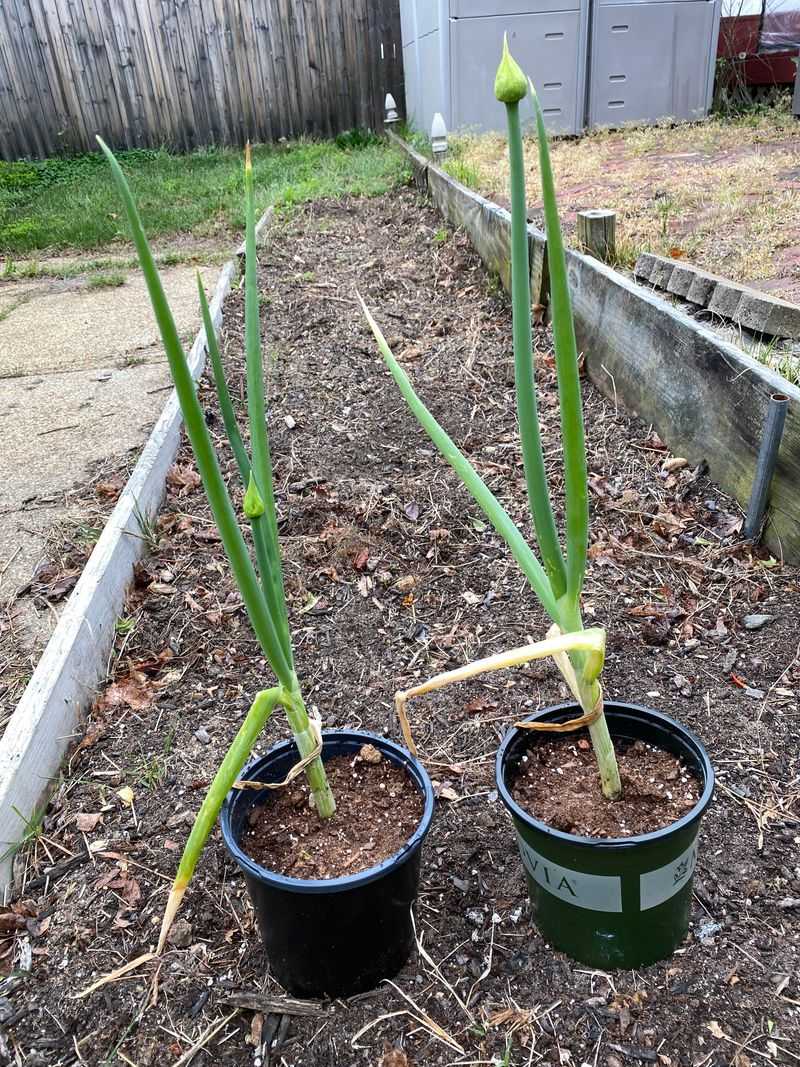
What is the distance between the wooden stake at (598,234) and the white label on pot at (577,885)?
2722 millimetres

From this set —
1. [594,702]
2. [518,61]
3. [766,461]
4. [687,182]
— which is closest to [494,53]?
[518,61]

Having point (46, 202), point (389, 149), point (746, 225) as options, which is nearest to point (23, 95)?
point (46, 202)

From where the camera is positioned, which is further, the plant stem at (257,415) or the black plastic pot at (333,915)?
the black plastic pot at (333,915)

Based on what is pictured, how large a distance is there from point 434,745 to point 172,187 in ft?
24.1

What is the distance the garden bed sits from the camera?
122 centimetres

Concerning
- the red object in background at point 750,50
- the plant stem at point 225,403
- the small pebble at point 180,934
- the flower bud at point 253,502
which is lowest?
the small pebble at point 180,934

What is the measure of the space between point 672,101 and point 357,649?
8014 millimetres

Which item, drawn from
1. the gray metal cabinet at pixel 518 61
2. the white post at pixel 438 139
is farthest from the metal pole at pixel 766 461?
the gray metal cabinet at pixel 518 61

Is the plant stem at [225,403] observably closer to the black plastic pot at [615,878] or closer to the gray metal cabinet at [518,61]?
the black plastic pot at [615,878]

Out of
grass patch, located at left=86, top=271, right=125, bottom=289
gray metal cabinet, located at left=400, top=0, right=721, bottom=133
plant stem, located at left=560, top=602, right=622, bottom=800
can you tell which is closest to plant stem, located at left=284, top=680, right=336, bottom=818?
plant stem, located at left=560, top=602, right=622, bottom=800

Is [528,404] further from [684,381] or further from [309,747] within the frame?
[684,381]

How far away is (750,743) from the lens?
5.33 feet

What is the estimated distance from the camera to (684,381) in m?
2.41

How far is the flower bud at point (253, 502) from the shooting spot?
3.33 feet
